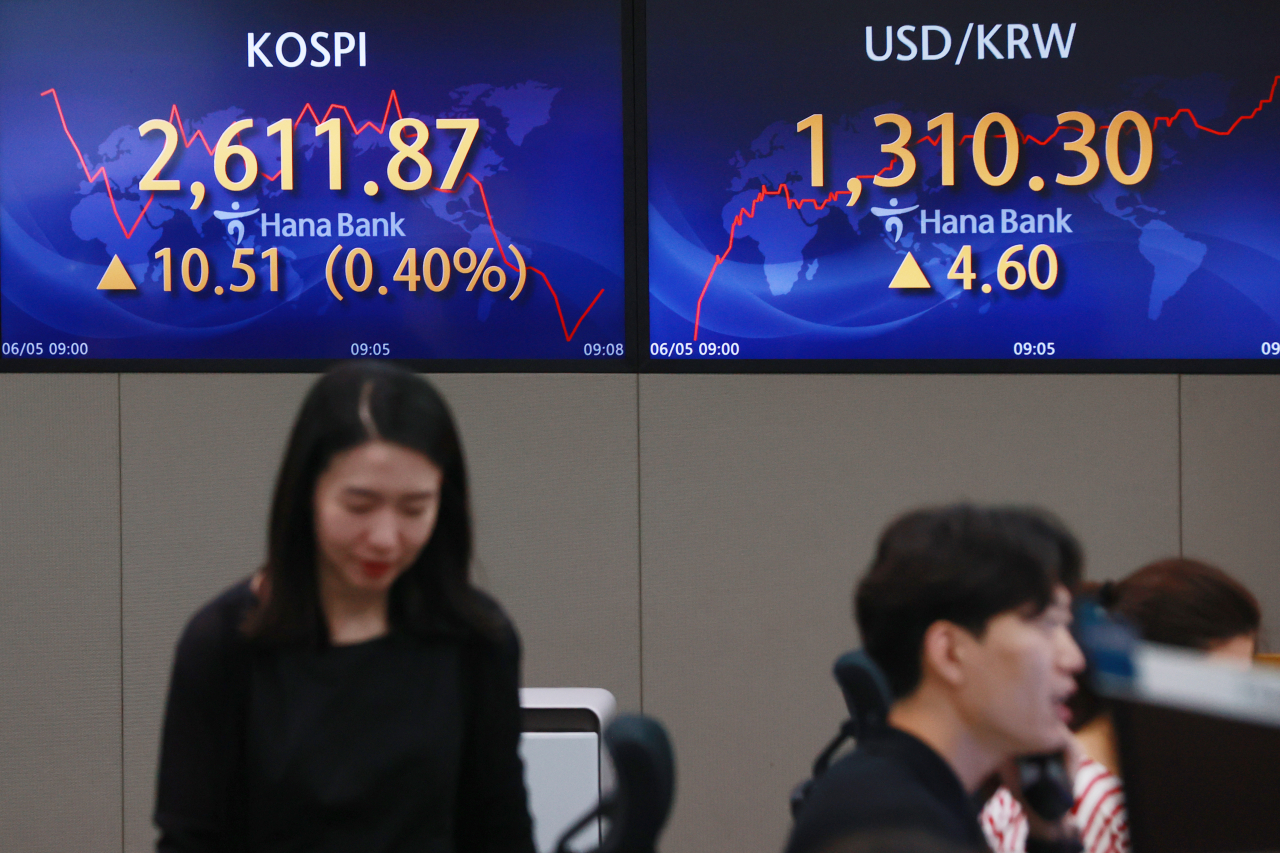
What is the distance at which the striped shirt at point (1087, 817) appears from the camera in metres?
1.58

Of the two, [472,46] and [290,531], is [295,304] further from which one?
[290,531]

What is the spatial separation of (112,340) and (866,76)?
2.17 metres

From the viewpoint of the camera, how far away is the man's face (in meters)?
1.20

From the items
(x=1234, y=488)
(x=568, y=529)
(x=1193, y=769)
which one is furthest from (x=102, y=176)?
(x=1234, y=488)

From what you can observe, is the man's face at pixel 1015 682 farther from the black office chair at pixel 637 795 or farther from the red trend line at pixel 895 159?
the red trend line at pixel 895 159

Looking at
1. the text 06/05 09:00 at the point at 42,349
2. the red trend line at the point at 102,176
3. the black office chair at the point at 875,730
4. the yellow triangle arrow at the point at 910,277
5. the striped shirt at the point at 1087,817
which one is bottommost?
the striped shirt at the point at 1087,817

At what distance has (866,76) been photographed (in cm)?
310

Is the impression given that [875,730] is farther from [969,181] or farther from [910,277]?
[969,181]

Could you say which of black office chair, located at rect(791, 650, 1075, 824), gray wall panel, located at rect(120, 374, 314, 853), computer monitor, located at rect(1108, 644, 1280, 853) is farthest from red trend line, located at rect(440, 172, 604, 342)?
computer monitor, located at rect(1108, 644, 1280, 853)

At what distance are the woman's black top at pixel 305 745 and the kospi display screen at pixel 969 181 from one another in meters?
1.91

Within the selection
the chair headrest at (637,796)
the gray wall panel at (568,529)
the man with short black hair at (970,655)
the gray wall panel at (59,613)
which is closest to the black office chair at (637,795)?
the chair headrest at (637,796)

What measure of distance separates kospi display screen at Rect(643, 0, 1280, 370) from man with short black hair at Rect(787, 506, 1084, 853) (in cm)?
189

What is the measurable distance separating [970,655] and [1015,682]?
0.05 m

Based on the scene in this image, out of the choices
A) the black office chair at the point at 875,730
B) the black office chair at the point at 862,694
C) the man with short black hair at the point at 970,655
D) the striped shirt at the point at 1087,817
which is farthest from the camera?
the black office chair at the point at 862,694
